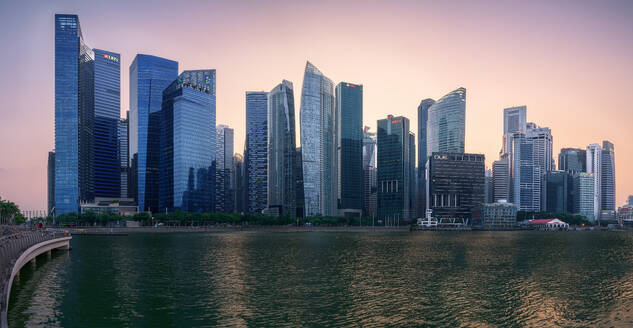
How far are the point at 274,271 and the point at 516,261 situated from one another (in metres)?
54.5

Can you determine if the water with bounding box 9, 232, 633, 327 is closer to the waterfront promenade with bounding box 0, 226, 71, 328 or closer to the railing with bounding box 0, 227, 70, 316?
the waterfront promenade with bounding box 0, 226, 71, 328

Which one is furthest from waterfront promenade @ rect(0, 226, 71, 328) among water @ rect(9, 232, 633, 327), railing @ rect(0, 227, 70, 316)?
water @ rect(9, 232, 633, 327)

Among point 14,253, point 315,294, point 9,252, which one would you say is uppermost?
point 9,252

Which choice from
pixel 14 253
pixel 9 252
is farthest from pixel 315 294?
pixel 14 253

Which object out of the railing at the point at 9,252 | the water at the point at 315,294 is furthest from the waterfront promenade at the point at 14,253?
the water at the point at 315,294

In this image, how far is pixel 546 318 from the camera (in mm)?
43094

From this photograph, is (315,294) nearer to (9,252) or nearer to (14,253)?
(9,252)

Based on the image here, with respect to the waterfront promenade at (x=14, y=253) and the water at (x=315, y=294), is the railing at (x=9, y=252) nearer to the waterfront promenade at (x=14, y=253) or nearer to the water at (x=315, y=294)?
the waterfront promenade at (x=14, y=253)

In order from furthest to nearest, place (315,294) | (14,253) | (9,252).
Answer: (14,253), (9,252), (315,294)

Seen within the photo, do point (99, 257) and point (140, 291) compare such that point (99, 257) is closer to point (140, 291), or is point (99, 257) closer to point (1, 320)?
point (140, 291)

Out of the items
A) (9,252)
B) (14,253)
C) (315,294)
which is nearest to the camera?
(315,294)

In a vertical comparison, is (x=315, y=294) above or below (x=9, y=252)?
below

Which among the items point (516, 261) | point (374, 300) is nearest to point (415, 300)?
point (374, 300)

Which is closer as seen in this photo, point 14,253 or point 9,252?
point 9,252
